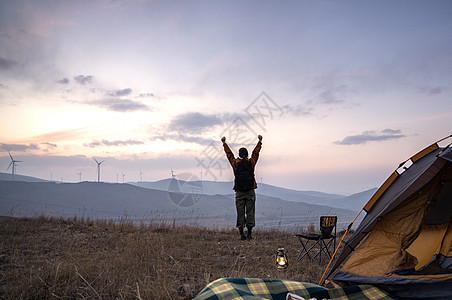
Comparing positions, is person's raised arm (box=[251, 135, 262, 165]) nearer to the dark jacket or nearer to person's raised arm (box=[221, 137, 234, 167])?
the dark jacket

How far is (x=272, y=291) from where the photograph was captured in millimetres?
3191

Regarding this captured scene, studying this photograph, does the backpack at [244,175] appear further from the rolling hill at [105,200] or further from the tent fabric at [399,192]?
the rolling hill at [105,200]

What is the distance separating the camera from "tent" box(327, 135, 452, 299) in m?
4.42

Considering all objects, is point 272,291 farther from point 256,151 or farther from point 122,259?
point 256,151

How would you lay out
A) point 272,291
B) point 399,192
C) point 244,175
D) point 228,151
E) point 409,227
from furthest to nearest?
point 228,151
point 244,175
point 409,227
point 399,192
point 272,291

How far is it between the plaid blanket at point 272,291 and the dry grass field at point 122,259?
73 centimetres


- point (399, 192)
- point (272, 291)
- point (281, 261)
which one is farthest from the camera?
point (281, 261)

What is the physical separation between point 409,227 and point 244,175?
3.86m

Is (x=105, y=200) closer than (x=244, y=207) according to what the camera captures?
No

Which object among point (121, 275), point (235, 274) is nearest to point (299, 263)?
point (235, 274)

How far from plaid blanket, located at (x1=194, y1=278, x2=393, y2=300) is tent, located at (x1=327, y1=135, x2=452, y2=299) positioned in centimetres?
52

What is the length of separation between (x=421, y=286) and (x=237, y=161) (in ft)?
16.3

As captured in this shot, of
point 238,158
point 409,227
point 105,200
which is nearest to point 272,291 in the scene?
point 409,227

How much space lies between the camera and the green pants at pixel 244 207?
807cm
